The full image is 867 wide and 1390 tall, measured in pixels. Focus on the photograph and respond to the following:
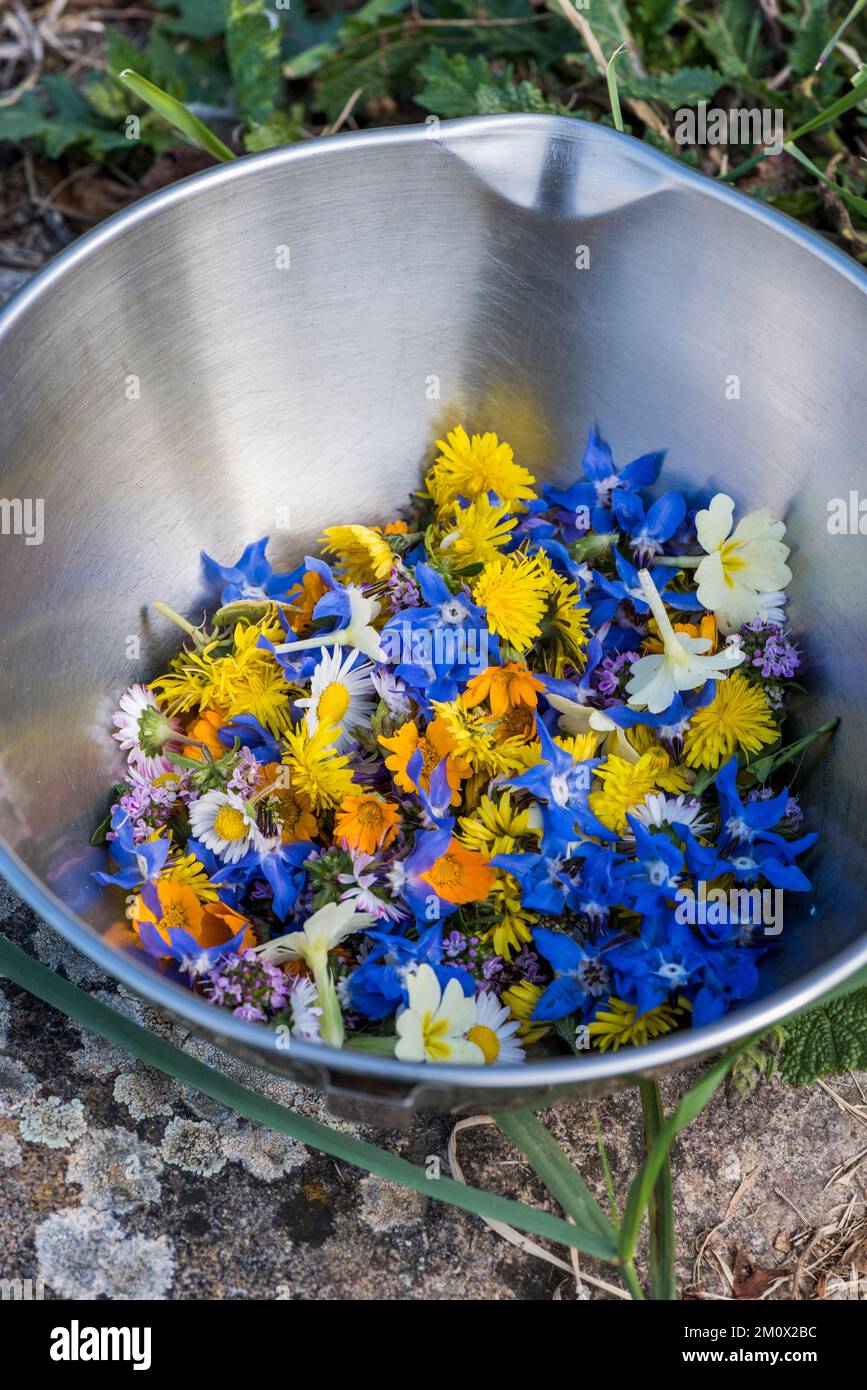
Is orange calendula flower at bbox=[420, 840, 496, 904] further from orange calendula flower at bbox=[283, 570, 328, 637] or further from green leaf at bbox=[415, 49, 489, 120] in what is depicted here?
green leaf at bbox=[415, 49, 489, 120]

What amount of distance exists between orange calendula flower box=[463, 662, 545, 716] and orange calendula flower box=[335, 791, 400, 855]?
0.37 feet

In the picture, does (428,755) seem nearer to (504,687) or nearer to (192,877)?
(504,687)

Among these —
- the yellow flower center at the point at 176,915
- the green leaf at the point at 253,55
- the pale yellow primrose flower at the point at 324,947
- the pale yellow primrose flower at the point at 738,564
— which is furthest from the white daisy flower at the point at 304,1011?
the green leaf at the point at 253,55

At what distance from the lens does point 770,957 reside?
0.92 metres

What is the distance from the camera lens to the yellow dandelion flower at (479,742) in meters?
0.94

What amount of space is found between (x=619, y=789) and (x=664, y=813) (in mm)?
40

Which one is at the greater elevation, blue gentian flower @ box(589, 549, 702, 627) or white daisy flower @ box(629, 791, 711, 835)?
blue gentian flower @ box(589, 549, 702, 627)

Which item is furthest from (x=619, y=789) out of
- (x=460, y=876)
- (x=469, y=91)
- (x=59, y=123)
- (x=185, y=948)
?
(x=59, y=123)

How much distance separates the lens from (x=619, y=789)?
939mm

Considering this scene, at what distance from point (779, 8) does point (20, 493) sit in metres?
1.16

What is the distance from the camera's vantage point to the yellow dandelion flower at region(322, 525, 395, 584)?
103 centimetres

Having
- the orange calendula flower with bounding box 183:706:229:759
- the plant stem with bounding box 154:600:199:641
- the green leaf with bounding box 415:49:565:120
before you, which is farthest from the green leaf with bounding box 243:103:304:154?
the orange calendula flower with bounding box 183:706:229:759
